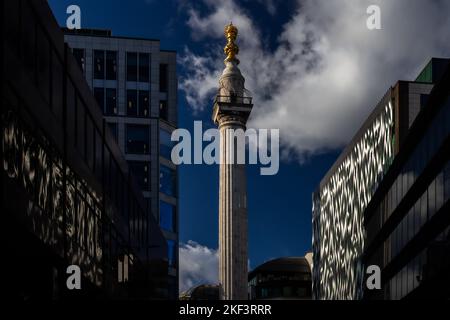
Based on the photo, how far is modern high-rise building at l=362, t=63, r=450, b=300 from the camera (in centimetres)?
5125

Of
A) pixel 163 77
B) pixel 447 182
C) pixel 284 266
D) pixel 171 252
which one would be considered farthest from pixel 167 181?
pixel 284 266

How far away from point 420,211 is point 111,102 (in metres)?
46.8

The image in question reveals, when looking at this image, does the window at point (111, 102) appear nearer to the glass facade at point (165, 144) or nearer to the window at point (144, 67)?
the window at point (144, 67)

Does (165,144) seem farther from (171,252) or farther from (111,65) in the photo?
(111,65)

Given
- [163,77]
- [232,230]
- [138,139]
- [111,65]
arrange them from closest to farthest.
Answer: [138,139] → [111,65] → [232,230] → [163,77]

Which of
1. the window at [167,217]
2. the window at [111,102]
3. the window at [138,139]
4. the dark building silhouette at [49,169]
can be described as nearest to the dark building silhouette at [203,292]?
the window at [167,217]

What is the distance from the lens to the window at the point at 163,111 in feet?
326

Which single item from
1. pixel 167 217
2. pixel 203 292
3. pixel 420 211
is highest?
pixel 167 217

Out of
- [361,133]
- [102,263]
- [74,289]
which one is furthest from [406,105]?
[74,289]

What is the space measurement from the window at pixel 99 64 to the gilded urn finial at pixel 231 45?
17827mm

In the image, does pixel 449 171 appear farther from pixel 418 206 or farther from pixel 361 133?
pixel 361 133

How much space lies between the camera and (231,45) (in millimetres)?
107562

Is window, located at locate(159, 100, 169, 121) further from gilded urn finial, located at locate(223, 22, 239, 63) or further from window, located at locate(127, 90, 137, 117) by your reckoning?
gilded urn finial, located at locate(223, 22, 239, 63)

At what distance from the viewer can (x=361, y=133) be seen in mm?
93312
